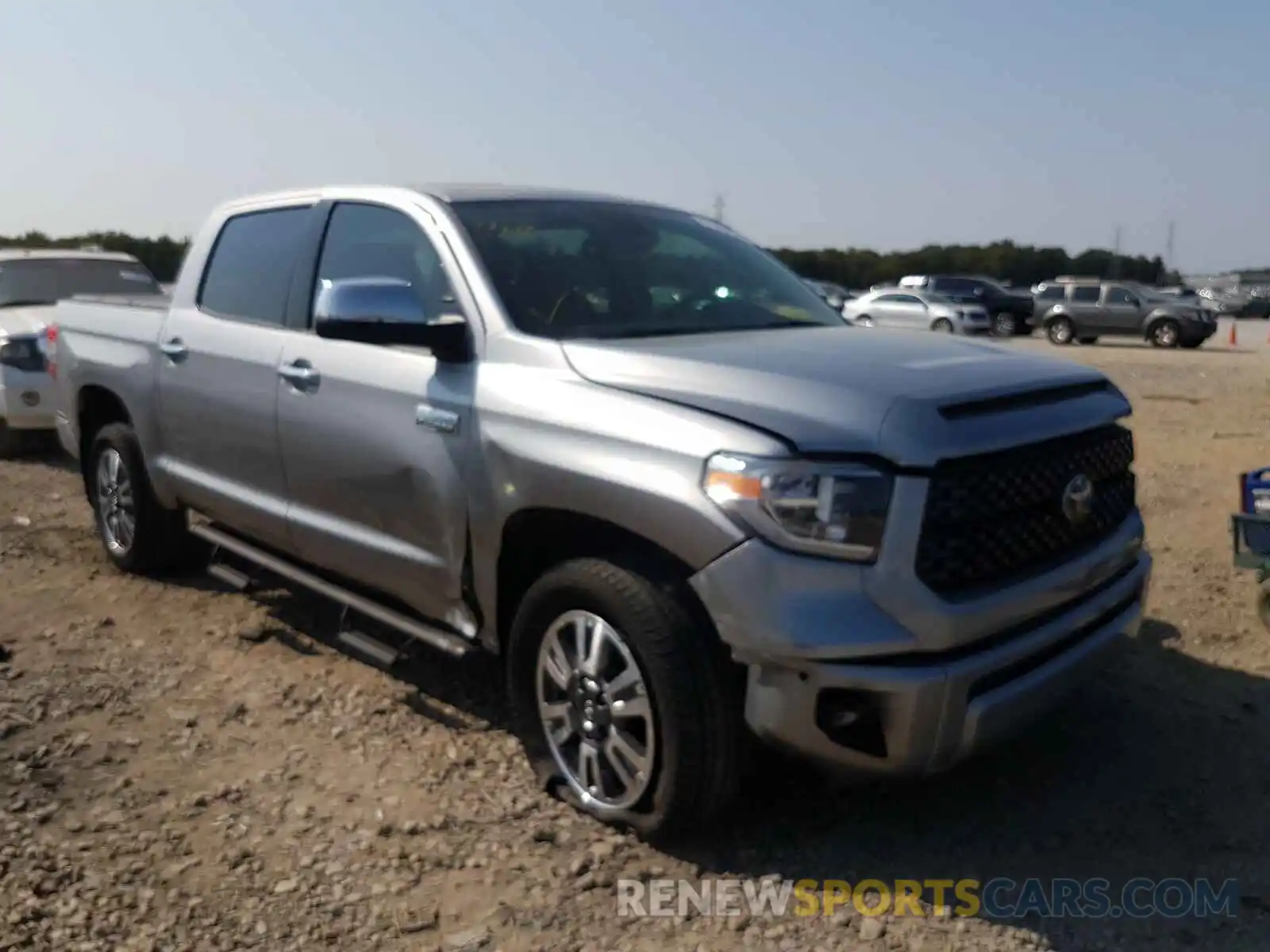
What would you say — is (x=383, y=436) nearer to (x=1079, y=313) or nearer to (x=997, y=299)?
(x=1079, y=313)

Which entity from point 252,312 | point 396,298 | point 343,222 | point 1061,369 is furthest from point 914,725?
point 252,312

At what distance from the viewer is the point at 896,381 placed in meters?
3.12

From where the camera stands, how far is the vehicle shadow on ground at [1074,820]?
10.6ft

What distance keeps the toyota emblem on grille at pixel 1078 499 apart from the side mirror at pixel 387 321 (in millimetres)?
1800

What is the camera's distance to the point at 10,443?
977cm

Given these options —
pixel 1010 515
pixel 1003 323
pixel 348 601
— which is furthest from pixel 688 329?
pixel 1003 323

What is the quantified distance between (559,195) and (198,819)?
2.49 m

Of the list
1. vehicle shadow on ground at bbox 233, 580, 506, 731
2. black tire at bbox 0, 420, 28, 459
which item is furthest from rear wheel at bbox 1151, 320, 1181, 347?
vehicle shadow on ground at bbox 233, 580, 506, 731

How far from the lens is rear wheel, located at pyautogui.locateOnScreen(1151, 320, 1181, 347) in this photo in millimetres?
28078

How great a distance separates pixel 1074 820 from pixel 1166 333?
2762 cm

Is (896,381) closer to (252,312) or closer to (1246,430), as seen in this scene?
(252,312)

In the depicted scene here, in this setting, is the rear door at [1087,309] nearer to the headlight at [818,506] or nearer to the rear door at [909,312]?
the rear door at [909,312]

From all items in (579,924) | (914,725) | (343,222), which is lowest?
(579,924)

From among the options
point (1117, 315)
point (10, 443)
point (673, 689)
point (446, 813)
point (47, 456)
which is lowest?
point (446, 813)
